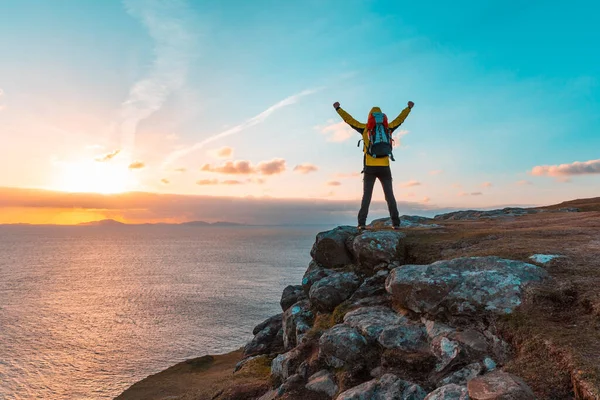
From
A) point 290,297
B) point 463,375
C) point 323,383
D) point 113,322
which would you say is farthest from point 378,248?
point 113,322

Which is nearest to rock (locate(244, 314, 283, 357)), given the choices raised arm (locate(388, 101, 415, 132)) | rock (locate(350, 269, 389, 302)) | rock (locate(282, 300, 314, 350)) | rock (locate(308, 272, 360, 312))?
rock (locate(282, 300, 314, 350))

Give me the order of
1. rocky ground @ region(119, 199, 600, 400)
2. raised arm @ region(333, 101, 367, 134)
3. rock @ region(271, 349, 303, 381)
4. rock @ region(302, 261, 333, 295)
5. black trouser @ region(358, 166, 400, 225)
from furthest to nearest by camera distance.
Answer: rock @ region(302, 261, 333, 295) → raised arm @ region(333, 101, 367, 134) → black trouser @ region(358, 166, 400, 225) → rock @ region(271, 349, 303, 381) → rocky ground @ region(119, 199, 600, 400)

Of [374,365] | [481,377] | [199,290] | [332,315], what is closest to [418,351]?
[374,365]

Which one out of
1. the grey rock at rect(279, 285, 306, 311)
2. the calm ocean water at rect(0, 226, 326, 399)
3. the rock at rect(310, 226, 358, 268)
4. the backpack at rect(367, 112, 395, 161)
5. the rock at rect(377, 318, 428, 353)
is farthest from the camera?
the calm ocean water at rect(0, 226, 326, 399)

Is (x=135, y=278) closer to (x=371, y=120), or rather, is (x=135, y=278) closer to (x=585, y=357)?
(x=371, y=120)

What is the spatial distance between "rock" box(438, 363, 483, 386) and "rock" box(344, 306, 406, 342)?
323 cm

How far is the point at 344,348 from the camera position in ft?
43.0

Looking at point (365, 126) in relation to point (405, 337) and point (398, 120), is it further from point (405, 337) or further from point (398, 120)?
point (405, 337)

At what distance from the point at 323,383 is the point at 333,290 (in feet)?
19.2

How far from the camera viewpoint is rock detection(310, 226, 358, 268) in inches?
809

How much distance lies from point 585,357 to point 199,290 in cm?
9450

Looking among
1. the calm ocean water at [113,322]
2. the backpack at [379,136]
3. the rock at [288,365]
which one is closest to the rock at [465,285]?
the rock at [288,365]

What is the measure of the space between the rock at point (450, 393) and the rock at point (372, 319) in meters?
3.84

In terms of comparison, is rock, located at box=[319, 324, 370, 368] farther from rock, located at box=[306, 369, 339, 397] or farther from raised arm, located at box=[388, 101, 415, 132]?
raised arm, located at box=[388, 101, 415, 132]
